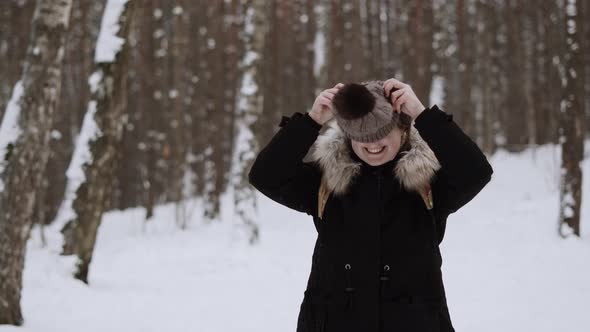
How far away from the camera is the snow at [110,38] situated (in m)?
7.52

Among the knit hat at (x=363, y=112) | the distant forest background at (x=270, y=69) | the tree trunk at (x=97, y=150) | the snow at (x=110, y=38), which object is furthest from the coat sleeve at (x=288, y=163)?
the distant forest background at (x=270, y=69)

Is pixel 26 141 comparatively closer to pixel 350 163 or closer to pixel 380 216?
pixel 350 163

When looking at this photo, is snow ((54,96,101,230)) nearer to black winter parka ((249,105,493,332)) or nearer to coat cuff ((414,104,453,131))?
black winter parka ((249,105,493,332))

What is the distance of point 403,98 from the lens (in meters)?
2.35

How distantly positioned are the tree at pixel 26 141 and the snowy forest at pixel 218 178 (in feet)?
0.04

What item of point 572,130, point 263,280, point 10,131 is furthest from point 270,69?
point 10,131

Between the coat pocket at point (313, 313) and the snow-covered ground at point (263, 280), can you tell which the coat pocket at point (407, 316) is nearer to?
the coat pocket at point (313, 313)

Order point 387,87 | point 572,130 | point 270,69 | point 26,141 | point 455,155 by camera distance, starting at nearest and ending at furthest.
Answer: point 455,155, point 387,87, point 26,141, point 572,130, point 270,69

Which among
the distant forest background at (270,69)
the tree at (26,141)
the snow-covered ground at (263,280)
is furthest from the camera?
the distant forest background at (270,69)

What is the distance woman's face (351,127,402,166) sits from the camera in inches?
92.9

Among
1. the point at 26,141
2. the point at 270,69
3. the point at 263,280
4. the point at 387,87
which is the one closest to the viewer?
the point at 387,87

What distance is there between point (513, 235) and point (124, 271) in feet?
21.6

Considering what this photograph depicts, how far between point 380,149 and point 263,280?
6.47 meters

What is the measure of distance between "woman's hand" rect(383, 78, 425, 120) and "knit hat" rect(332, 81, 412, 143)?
0.03 metres
